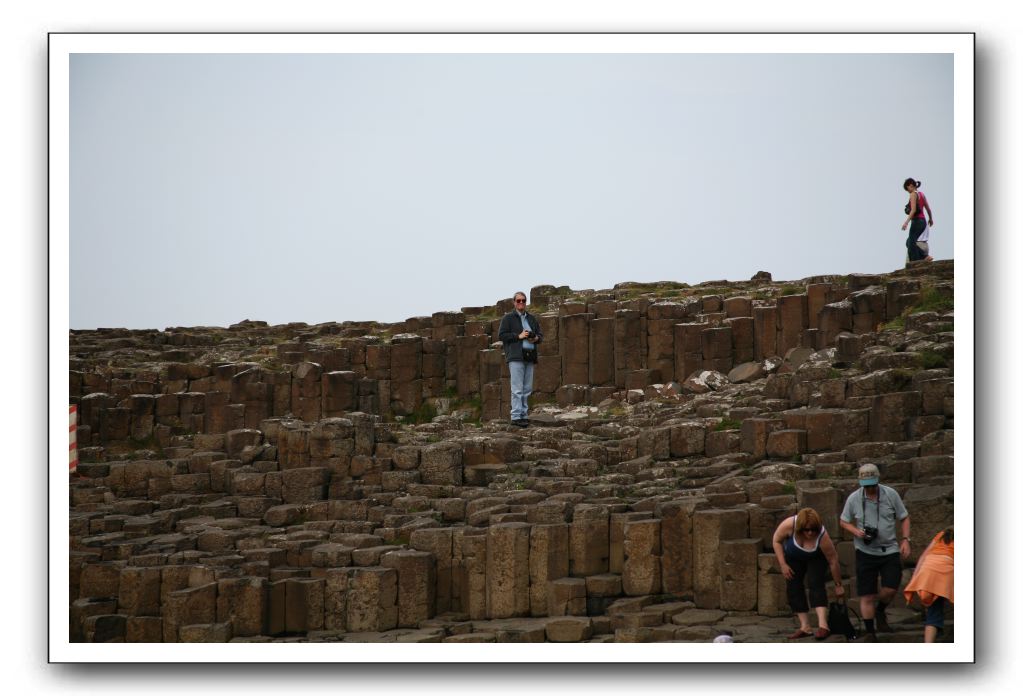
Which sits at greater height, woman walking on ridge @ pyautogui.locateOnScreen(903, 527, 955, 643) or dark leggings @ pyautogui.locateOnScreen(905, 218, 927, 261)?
dark leggings @ pyautogui.locateOnScreen(905, 218, 927, 261)

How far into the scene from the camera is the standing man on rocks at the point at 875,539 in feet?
44.4

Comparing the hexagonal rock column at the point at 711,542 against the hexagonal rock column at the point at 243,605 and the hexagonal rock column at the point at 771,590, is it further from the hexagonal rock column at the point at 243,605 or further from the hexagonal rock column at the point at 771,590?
the hexagonal rock column at the point at 243,605

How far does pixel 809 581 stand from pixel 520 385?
8.34 m

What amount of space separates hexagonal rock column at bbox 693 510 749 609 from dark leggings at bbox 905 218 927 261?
6.09 meters

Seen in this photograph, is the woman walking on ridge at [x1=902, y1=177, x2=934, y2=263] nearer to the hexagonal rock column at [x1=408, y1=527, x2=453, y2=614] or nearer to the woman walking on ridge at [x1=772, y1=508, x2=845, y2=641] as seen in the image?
the woman walking on ridge at [x1=772, y1=508, x2=845, y2=641]

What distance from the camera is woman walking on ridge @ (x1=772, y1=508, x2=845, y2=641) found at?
13586 millimetres

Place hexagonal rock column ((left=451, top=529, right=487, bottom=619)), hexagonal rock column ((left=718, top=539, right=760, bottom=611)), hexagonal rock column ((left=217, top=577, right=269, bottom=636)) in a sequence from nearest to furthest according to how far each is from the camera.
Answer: hexagonal rock column ((left=718, top=539, right=760, bottom=611)) → hexagonal rock column ((left=217, top=577, right=269, bottom=636)) → hexagonal rock column ((left=451, top=529, right=487, bottom=619))

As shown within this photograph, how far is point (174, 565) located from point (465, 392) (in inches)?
543

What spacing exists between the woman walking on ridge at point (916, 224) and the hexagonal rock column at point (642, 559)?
4923mm

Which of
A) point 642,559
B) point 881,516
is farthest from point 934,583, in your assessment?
point 642,559

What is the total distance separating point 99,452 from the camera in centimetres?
2342

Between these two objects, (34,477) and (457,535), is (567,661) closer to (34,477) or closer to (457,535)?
(457,535)

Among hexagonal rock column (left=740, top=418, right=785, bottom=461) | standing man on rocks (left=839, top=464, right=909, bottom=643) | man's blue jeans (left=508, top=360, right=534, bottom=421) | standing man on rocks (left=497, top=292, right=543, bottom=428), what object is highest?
standing man on rocks (left=497, top=292, right=543, bottom=428)

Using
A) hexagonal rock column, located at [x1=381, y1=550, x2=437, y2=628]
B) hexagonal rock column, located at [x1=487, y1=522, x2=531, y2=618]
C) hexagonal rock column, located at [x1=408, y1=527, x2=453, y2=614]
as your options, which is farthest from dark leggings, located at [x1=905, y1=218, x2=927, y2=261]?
hexagonal rock column, located at [x1=381, y1=550, x2=437, y2=628]
